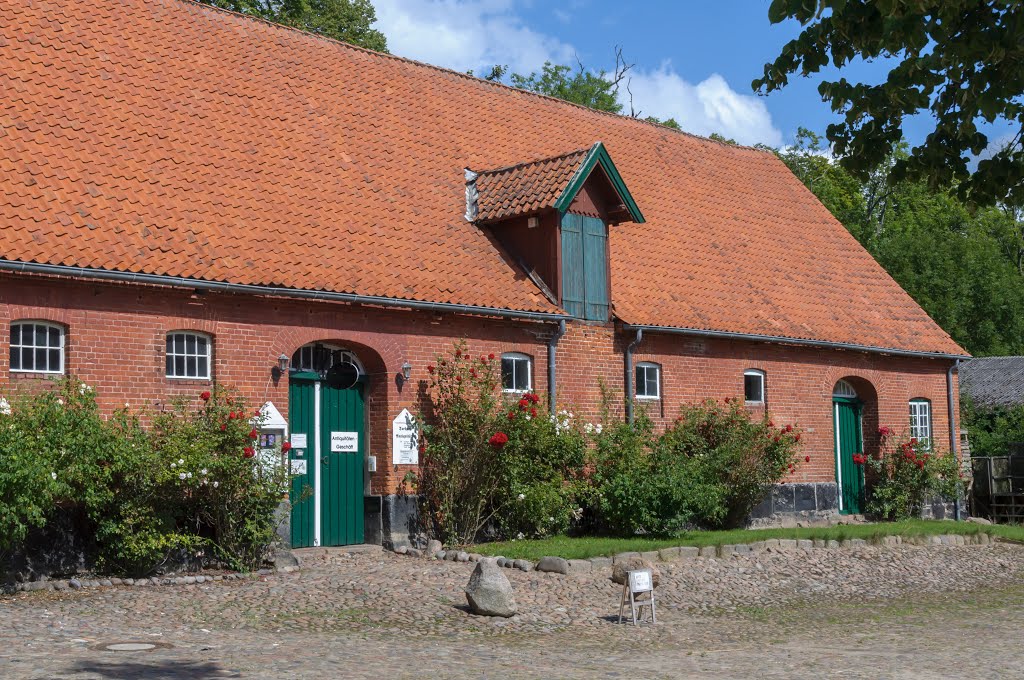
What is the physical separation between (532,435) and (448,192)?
15.6ft

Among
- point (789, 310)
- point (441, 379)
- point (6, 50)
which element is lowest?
point (441, 379)

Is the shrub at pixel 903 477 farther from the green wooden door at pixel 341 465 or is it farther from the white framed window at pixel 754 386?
→ the green wooden door at pixel 341 465

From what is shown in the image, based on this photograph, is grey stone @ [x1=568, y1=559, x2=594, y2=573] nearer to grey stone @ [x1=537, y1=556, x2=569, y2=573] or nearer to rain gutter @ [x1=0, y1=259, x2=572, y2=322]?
grey stone @ [x1=537, y1=556, x2=569, y2=573]

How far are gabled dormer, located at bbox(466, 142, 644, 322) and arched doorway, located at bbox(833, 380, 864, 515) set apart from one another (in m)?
7.03

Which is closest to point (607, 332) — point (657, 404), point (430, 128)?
point (657, 404)

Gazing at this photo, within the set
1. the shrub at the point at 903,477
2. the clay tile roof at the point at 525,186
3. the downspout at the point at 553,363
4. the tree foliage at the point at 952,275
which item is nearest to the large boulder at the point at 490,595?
the downspout at the point at 553,363

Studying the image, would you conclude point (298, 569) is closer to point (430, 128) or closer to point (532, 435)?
point (532, 435)

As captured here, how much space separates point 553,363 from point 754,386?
5287mm

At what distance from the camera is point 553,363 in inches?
730

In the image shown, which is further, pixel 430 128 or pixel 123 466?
pixel 430 128

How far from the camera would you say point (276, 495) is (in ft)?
46.5

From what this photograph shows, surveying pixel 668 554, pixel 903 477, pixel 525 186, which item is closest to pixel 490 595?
pixel 668 554

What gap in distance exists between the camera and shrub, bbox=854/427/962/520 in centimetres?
2366

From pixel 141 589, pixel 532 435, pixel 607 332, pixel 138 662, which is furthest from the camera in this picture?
pixel 607 332
